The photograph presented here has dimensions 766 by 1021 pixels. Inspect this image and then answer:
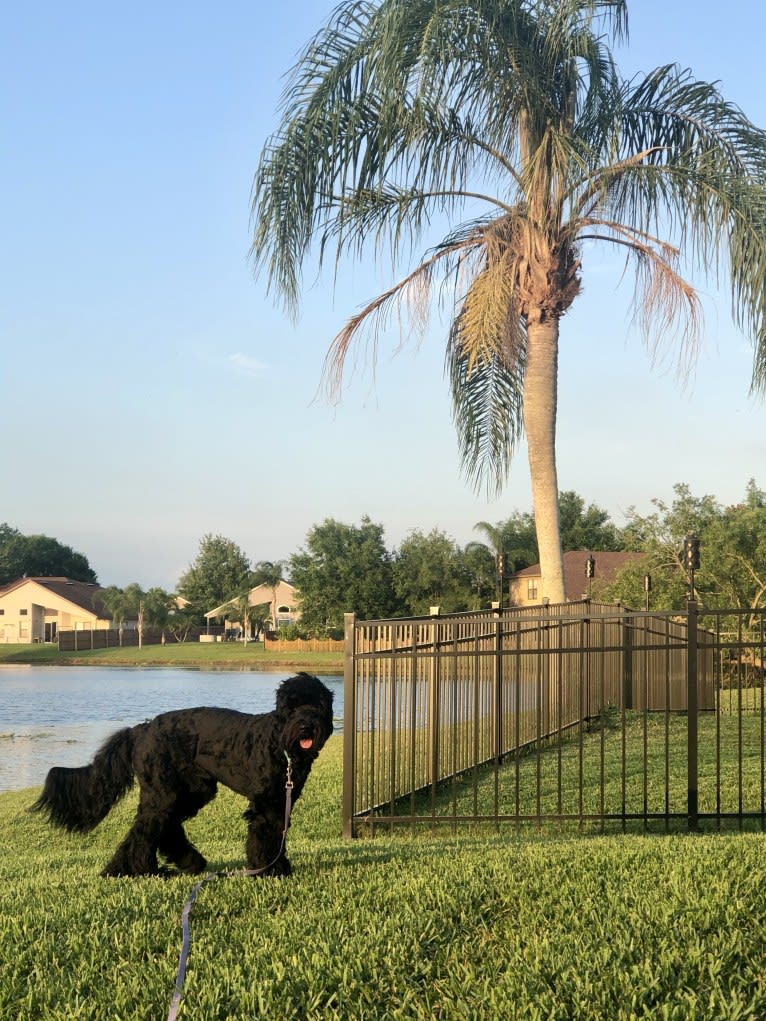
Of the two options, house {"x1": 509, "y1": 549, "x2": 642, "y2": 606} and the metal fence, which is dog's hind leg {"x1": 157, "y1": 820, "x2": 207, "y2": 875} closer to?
the metal fence

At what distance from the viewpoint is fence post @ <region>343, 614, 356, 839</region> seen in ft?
28.4

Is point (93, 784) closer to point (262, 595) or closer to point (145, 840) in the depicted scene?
point (145, 840)

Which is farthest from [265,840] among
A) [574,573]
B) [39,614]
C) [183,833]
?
[39,614]

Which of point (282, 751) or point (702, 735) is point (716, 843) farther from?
point (702, 735)

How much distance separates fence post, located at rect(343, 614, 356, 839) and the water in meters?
0.73

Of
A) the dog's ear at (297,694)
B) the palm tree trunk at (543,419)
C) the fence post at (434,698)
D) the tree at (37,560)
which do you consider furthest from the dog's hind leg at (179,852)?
the tree at (37,560)

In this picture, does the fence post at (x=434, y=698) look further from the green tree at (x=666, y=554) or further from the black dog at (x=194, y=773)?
the green tree at (x=666, y=554)

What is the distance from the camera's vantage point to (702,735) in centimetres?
1529

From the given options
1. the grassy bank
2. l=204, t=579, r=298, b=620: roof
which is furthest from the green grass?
l=204, t=579, r=298, b=620: roof

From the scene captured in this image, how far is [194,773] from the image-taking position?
5730 mm

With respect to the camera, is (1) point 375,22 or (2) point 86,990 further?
(1) point 375,22

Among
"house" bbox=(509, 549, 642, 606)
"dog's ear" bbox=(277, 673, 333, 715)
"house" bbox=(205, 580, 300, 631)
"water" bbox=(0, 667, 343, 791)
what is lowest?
"water" bbox=(0, 667, 343, 791)

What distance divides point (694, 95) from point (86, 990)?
1201 cm

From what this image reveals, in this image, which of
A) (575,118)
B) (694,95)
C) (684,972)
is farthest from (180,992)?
(694,95)
